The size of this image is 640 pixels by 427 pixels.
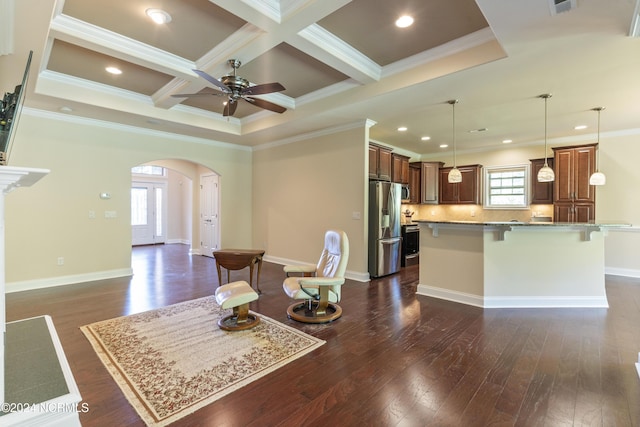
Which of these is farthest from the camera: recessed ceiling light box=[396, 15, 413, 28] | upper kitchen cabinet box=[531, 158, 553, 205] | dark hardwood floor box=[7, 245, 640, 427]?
upper kitchen cabinet box=[531, 158, 553, 205]

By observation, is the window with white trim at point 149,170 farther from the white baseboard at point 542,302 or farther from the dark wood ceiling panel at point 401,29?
the white baseboard at point 542,302

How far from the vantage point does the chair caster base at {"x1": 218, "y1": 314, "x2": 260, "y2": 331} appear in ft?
10.5

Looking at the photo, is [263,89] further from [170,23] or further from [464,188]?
[464,188]

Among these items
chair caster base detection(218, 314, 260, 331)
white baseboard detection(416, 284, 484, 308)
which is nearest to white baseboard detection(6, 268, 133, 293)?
chair caster base detection(218, 314, 260, 331)

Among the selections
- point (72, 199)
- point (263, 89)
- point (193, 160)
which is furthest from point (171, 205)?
point (263, 89)

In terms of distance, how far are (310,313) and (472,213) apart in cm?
598

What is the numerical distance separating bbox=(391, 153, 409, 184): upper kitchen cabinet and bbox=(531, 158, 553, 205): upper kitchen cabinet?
2818 millimetres

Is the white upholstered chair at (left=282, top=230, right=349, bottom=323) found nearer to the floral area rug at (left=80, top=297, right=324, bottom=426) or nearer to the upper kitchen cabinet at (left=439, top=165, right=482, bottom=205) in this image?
the floral area rug at (left=80, top=297, right=324, bottom=426)

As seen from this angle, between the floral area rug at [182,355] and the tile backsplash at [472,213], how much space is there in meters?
5.82

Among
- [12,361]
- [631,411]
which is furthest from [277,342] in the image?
[631,411]

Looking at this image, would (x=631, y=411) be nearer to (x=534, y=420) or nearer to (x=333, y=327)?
(x=534, y=420)

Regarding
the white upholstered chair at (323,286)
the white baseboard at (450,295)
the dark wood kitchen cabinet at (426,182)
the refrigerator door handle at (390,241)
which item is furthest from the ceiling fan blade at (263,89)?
the dark wood kitchen cabinet at (426,182)

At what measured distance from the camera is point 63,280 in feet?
16.7

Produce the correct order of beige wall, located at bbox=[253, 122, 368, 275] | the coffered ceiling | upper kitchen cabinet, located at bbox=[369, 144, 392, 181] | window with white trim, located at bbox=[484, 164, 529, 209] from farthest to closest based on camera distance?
window with white trim, located at bbox=[484, 164, 529, 209], upper kitchen cabinet, located at bbox=[369, 144, 392, 181], beige wall, located at bbox=[253, 122, 368, 275], the coffered ceiling
